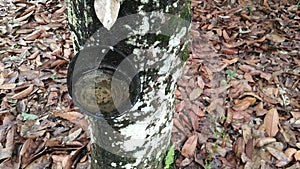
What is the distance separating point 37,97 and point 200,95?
74cm

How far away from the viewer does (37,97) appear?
1569 mm

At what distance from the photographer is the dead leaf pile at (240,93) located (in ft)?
4.50

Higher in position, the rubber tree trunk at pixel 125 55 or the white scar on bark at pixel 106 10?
the white scar on bark at pixel 106 10

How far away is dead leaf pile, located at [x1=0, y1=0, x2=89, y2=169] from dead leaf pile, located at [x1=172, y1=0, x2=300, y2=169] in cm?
43

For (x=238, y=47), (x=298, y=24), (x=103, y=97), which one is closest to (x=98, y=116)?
(x=103, y=97)

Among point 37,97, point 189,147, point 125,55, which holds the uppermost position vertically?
point 125,55

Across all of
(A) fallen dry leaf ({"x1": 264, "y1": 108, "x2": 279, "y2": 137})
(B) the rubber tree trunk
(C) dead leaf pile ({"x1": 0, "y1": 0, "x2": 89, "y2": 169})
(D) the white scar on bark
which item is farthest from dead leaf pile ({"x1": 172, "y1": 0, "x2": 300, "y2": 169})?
(D) the white scar on bark

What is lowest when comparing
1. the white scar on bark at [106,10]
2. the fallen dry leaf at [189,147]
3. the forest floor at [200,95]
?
the fallen dry leaf at [189,147]

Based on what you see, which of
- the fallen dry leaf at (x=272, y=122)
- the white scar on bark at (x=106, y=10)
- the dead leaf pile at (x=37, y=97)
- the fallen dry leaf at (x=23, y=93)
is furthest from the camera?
the fallen dry leaf at (x=23, y=93)

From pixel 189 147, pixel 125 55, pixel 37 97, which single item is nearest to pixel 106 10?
pixel 125 55

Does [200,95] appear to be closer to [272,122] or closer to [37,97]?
[272,122]

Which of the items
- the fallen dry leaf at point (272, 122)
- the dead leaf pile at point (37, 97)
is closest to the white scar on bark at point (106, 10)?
the dead leaf pile at point (37, 97)

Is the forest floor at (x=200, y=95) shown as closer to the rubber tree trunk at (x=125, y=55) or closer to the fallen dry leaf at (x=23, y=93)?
the fallen dry leaf at (x=23, y=93)

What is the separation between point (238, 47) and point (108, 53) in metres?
1.44
